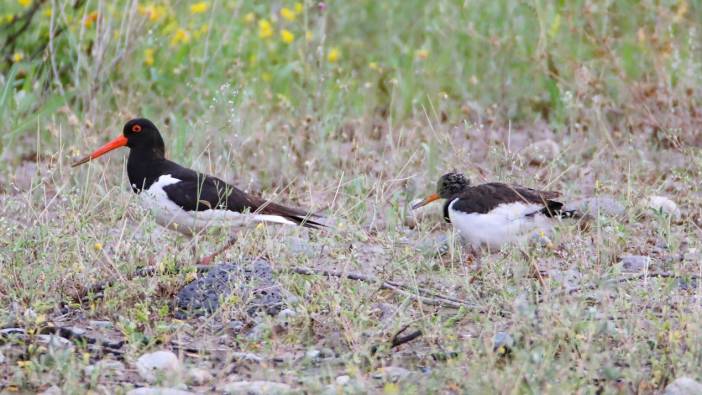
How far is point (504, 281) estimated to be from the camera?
4.95 meters

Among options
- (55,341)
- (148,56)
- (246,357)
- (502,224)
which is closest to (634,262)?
(502,224)

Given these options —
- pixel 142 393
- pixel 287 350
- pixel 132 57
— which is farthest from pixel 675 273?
pixel 132 57

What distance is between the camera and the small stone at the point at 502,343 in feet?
12.7

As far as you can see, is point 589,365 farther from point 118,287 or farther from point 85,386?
point 118,287

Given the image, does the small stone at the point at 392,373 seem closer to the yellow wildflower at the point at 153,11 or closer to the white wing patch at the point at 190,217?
the white wing patch at the point at 190,217

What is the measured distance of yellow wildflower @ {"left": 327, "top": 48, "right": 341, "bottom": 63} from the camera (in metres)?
9.02

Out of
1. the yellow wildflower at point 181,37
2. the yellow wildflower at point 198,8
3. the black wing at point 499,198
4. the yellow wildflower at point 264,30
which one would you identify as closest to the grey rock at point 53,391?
the black wing at point 499,198

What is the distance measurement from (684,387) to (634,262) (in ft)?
6.30

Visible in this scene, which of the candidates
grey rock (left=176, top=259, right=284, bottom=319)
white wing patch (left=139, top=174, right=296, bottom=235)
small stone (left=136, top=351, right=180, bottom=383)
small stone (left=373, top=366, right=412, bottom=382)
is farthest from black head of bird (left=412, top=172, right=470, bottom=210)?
small stone (left=136, top=351, right=180, bottom=383)

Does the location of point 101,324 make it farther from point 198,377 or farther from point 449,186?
point 449,186

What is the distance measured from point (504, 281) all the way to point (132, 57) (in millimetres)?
4139

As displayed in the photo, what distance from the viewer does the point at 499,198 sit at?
5.80m

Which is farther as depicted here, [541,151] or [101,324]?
[541,151]

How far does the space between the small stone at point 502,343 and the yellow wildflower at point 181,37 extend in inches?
191
